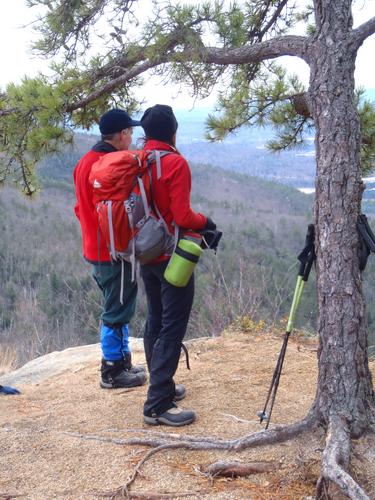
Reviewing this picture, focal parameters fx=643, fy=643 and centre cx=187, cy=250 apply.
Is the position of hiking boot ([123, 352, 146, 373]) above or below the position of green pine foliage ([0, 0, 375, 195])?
below

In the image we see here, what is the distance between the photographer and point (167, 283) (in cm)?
356

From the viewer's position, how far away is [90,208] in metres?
4.05

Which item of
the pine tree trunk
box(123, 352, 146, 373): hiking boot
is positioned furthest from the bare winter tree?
box(123, 352, 146, 373): hiking boot

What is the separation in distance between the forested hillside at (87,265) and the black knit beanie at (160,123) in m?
0.93

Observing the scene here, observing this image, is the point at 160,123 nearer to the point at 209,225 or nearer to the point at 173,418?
the point at 209,225

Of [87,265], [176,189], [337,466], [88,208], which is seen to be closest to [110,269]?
[88,208]

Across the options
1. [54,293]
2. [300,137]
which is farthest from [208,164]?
[300,137]

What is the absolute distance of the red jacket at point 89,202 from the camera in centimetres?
401

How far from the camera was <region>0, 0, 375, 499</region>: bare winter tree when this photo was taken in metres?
3.10

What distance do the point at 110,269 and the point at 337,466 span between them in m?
1.96

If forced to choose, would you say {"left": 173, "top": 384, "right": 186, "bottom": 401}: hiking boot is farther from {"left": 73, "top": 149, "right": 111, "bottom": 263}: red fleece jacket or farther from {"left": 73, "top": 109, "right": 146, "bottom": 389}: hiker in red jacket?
{"left": 73, "top": 149, "right": 111, "bottom": 263}: red fleece jacket

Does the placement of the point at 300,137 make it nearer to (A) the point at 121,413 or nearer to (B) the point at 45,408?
(A) the point at 121,413

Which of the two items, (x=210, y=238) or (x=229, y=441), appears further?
(x=210, y=238)

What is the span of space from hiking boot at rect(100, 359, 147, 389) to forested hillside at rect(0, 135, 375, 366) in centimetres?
146
